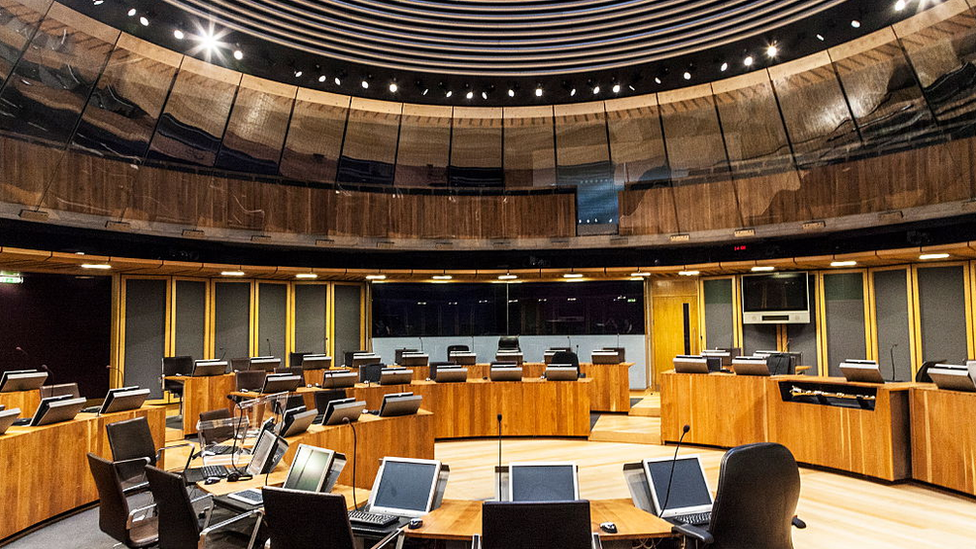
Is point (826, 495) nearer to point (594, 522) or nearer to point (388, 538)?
point (594, 522)

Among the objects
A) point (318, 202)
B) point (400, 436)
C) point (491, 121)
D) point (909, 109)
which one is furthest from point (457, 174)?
point (909, 109)

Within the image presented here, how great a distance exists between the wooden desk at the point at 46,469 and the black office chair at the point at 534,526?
4307mm

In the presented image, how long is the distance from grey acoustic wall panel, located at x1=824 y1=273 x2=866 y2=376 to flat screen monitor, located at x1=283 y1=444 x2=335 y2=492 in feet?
32.0

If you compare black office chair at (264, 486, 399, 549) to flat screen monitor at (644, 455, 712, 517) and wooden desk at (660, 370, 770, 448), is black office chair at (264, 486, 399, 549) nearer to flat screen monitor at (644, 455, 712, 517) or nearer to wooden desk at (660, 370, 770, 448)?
flat screen monitor at (644, 455, 712, 517)

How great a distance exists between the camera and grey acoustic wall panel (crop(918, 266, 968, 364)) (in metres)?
8.84

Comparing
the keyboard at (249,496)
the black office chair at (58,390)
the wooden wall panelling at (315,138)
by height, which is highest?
the wooden wall panelling at (315,138)

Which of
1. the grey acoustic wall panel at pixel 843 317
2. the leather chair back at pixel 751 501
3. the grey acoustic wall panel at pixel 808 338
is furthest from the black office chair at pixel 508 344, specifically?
the leather chair back at pixel 751 501

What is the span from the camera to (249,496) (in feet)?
11.9

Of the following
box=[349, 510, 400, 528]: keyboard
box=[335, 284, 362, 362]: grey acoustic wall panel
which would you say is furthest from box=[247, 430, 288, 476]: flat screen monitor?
box=[335, 284, 362, 362]: grey acoustic wall panel

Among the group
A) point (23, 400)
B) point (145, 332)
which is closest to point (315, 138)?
point (145, 332)

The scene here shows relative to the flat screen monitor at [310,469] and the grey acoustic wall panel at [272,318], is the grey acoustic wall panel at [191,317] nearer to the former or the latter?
the grey acoustic wall panel at [272,318]

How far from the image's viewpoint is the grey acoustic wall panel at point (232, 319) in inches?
450

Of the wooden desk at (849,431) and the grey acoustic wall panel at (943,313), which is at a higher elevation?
the grey acoustic wall panel at (943,313)

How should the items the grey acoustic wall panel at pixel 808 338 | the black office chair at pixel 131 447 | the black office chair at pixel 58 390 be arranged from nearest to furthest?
Result: the black office chair at pixel 131 447
the black office chair at pixel 58 390
the grey acoustic wall panel at pixel 808 338
